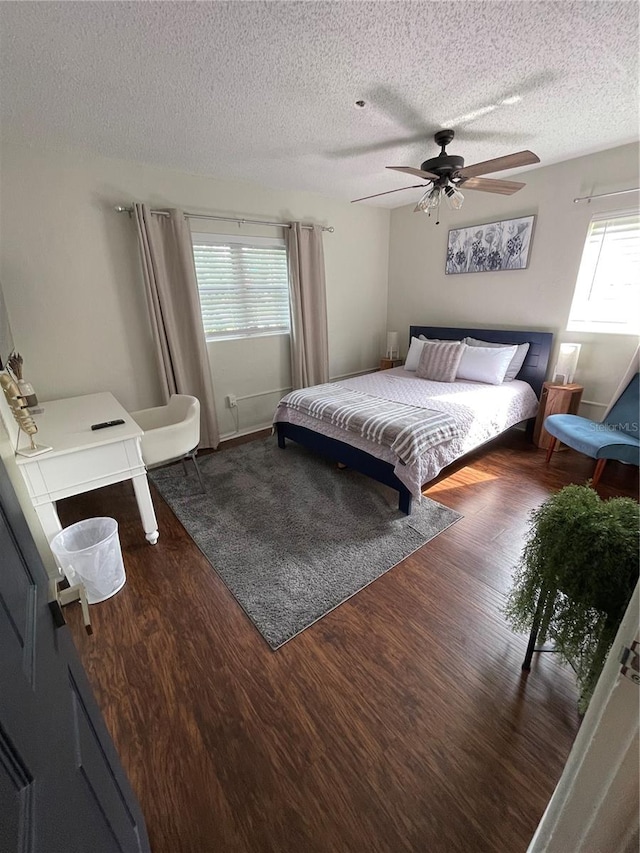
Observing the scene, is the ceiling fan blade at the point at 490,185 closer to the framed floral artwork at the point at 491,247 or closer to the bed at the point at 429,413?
the framed floral artwork at the point at 491,247

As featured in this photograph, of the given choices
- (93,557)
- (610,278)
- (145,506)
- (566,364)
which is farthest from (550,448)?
(93,557)

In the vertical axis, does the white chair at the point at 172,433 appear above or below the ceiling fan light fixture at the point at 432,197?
below

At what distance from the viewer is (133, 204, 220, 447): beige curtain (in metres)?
2.81

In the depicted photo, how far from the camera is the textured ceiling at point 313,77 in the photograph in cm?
134

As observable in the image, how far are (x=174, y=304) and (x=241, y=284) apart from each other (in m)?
0.73

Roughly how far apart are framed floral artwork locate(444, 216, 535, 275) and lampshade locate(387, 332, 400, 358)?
98 cm

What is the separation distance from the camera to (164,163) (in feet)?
8.96

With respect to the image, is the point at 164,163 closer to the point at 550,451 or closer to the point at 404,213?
the point at 404,213

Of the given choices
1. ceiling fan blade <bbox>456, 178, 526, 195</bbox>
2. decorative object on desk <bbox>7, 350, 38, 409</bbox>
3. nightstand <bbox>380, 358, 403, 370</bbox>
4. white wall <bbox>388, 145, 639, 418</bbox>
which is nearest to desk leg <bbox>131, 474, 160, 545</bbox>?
decorative object on desk <bbox>7, 350, 38, 409</bbox>

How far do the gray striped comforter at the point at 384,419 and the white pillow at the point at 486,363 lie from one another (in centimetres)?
106

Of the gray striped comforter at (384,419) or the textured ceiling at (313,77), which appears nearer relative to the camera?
the textured ceiling at (313,77)

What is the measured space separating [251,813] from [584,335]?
3.89m

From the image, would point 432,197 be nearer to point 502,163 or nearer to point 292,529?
point 502,163

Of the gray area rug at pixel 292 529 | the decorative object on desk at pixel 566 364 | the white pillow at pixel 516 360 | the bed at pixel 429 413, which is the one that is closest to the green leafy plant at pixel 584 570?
the gray area rug at pixel 292 529
